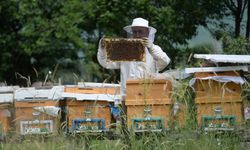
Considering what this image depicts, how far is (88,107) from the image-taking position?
5348 millimetres

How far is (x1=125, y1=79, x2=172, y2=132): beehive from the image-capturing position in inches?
192

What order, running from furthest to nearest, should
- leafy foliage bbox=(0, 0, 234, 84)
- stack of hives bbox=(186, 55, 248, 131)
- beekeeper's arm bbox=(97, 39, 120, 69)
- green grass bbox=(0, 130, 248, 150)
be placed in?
leafy foliage bbox=(0, 0, 234, 84) < beekeeper's arm bbox=(97, 39, 120, 69) < stack of hives bbox=(186, 55, 248, 131) < green grass bbox=(0, 130, 248, 150)

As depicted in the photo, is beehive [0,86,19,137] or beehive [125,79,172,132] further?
beehive [0,86,19,137]

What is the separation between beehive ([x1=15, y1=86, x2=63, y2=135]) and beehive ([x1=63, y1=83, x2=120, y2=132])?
127mm

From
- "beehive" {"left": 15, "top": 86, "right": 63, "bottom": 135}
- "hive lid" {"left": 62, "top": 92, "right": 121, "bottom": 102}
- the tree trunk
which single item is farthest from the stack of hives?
the tree trunk

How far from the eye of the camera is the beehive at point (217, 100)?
4.92 meters

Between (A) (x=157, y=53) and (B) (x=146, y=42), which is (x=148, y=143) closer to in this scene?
(B) (x=146, y=42)

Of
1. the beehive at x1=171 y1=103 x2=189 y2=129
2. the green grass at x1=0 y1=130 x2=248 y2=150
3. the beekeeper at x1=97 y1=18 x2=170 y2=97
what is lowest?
the green grass at x1=0 y1=130 x2=248 y2=150

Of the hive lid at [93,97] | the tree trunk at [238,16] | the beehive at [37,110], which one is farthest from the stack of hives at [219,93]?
the tree trunk at [238,16]

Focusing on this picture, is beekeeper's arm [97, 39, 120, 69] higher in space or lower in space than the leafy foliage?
lower

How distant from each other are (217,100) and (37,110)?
1.62m

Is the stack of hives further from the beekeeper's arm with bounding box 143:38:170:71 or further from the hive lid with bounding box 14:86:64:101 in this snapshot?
the hive lid with bounding box 14:86:64:101

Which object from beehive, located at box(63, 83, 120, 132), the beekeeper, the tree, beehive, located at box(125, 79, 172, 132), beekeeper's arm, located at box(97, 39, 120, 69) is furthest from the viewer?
the tree

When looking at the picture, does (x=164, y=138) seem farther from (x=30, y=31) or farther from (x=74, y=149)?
(x=30, y=31)
